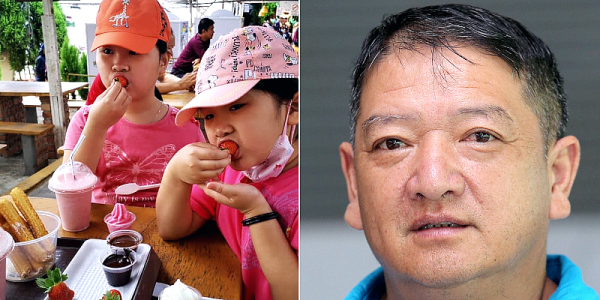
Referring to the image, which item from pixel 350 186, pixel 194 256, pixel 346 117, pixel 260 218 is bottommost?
pixel 194 256

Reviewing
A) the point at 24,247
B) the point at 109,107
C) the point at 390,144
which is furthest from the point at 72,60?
the point at 390,144

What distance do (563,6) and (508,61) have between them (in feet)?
0.50

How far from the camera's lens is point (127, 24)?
174 cm

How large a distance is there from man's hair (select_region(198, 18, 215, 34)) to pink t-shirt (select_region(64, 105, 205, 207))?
116cm

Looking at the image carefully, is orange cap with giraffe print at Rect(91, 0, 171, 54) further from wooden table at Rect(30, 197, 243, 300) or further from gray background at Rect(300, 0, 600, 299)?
gray background at Rect(300, 0, 600, 299)

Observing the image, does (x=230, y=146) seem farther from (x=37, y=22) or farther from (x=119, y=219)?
(x=37, y=22)

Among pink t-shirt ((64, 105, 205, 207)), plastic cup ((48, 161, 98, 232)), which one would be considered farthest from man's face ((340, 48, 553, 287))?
pink t-shirt ((64, 105, 205, 207))

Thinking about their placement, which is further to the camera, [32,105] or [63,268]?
[32,105]

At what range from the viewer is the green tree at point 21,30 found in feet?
7.34

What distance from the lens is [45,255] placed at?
1300 millimetres

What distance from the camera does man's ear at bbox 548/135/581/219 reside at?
613mm

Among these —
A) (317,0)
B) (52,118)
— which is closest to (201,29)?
(52,118)

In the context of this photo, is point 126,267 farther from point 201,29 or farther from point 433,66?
point 201,29

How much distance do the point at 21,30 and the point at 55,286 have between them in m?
1.78
